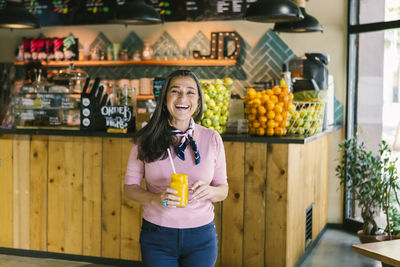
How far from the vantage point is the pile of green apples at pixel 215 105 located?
3809 mm

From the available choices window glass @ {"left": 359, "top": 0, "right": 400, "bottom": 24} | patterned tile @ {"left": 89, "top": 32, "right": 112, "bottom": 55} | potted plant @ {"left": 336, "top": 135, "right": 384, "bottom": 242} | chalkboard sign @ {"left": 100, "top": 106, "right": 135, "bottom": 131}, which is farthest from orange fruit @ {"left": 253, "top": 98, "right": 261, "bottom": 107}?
patterned tile @ {"left": 89, "top": 32, "right": 112, "bottom": 55}

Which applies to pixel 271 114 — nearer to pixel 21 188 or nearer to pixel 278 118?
pixel 278 118

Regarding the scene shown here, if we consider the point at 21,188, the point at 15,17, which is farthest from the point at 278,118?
the point at 15,17

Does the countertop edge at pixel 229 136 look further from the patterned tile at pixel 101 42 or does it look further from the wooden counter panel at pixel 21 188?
the patterned tile at pixel 101 42

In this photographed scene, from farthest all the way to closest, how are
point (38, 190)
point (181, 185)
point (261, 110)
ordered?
point (38, 190)
point (261, 110)
point (181, 185)

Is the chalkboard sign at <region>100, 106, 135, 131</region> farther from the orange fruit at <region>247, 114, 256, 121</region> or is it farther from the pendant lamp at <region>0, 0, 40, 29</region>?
the pendant lamp at <region>0, 0, 40, 29</region>

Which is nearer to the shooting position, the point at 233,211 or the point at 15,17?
the point at 233,211

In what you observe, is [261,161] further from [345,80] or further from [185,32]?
[185,32]

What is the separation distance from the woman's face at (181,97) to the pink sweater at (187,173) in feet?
0.47

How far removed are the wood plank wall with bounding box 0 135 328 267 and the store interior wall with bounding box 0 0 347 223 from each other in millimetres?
1383

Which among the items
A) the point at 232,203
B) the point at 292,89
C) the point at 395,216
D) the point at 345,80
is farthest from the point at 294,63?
the point at 232,203

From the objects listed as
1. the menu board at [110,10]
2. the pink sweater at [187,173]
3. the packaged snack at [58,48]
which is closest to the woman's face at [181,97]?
the pink sweater at [187,173]

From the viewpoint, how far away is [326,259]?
4543 millimetres

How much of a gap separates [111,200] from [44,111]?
3.42 ft
